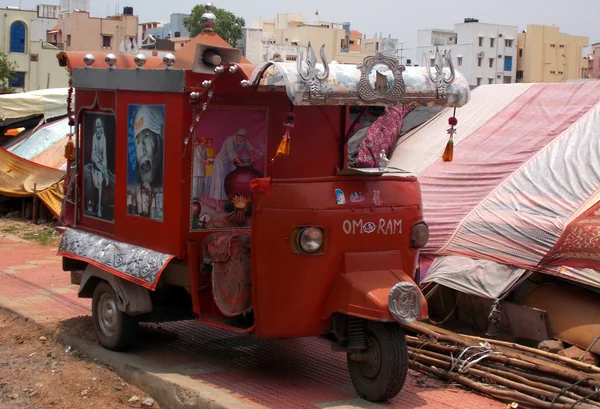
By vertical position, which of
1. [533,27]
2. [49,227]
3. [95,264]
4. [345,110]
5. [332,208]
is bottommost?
[49,227]

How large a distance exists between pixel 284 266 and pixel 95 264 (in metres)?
2.04

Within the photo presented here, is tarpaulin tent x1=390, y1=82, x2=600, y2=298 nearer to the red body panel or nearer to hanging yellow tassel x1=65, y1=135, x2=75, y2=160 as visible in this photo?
the red body panel

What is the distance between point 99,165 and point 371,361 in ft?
10.5

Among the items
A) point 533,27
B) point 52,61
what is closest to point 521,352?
point 52,61

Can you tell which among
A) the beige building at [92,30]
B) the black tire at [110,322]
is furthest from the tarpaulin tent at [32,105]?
the beige building at [92,30]

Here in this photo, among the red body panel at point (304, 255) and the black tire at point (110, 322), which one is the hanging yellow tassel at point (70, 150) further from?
the red body panel at point (304, 255)

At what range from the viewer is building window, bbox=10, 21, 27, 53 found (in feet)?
166

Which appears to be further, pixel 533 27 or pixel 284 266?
pixel 533 27

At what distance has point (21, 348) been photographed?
24.6 feet

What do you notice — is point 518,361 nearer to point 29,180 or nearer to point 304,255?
point 304,255

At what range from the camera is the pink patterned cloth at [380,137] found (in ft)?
35.5

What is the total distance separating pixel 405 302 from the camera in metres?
5.71

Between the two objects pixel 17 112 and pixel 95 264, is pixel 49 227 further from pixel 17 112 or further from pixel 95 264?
pixel 95 264

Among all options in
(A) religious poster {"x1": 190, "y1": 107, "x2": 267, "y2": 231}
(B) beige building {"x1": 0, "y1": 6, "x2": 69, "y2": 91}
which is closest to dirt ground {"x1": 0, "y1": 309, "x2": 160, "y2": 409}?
(A) religious poster {"x1": 190, "y1": 107, "x2": 267, "y2": 231}
